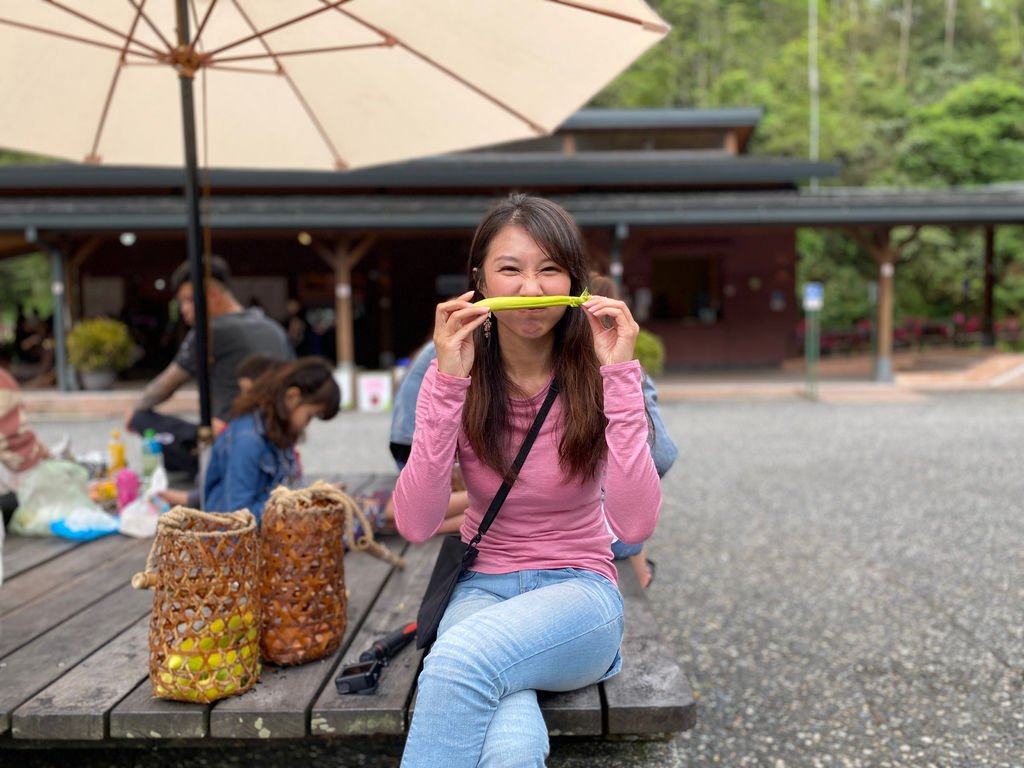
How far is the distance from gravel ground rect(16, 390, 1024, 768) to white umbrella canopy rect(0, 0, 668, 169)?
8.07 feet

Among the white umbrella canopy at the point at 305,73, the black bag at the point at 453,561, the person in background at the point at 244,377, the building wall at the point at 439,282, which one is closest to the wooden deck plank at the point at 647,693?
the black bag at the point at 453,561

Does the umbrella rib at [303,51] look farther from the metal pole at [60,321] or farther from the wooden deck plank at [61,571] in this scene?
the metal pole at [60,321]

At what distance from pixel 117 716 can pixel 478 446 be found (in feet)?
3.32

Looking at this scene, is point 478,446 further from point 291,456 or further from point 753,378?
point 753,378

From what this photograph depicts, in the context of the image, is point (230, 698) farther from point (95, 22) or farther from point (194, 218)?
point (95, 22)

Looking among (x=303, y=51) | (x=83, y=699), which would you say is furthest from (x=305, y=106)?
(x=83, y=699)

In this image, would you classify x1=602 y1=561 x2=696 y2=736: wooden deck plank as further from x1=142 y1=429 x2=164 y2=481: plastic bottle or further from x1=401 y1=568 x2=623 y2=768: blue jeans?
x1=142 y1=429 x2=164 y2=481: plastic bottle

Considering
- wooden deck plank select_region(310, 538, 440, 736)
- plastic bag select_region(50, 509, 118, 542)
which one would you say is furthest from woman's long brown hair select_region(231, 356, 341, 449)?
plastic bag select_region(50, 509, 118, 542)

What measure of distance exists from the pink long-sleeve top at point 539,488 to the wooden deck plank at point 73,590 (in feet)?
4.19

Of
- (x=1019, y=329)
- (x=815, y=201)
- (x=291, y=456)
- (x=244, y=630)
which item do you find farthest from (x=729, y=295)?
(x=244, y=630)

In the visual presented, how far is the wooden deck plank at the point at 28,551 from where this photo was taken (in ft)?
9.82

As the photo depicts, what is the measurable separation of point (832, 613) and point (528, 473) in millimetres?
2853

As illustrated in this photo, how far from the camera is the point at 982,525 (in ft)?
18.8

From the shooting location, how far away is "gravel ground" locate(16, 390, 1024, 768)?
2.74 m
